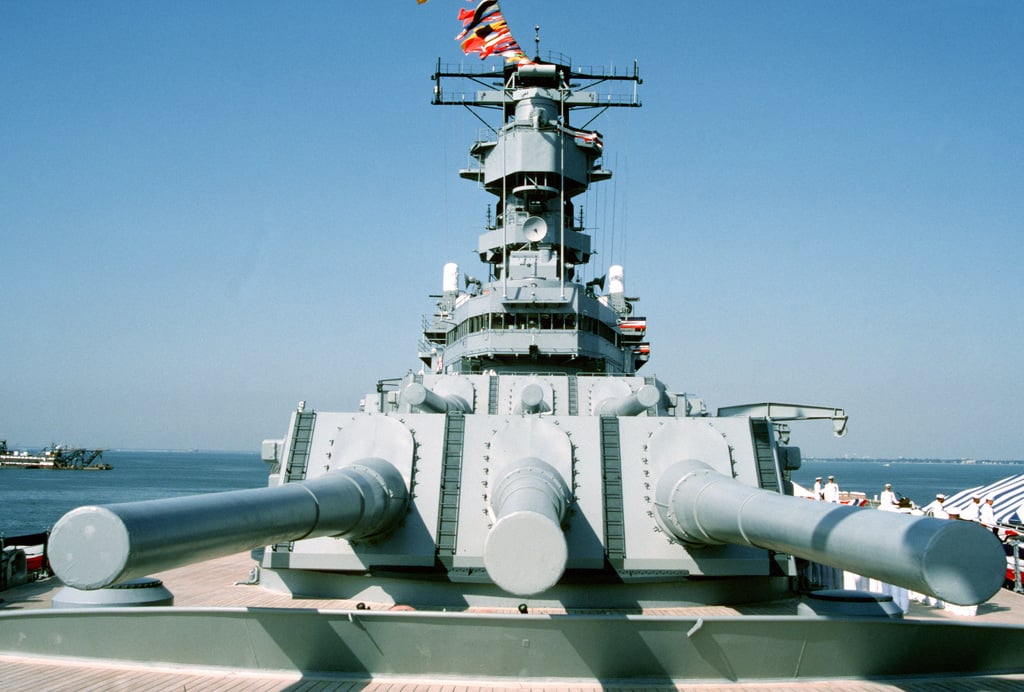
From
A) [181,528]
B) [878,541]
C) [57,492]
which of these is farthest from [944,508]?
[57,492]

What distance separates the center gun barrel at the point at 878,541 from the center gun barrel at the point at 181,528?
8.78 feet

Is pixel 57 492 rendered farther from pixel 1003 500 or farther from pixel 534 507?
pixel 534 507

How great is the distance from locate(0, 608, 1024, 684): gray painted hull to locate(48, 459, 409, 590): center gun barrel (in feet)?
2.65

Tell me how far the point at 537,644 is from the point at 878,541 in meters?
2.71

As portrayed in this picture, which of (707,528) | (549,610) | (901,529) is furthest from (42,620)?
(901,529)

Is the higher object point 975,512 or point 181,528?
point 975,512

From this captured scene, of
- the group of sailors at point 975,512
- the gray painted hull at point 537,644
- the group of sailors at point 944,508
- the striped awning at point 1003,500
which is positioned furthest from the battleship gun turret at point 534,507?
the striped awning at point 1003,500

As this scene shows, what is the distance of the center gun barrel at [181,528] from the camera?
3.24 metres

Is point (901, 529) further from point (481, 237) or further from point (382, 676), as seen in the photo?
point (481, 237)

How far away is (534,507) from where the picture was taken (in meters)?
4.72

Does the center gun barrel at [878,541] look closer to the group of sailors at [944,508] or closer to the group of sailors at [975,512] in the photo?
the group of sailors at [975,512]

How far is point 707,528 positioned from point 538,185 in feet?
36.6

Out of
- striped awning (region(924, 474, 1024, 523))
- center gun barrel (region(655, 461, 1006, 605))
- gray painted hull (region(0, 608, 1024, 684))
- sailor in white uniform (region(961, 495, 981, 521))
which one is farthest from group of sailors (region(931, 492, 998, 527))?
center gun barrel (region(655, 461, 1006, 605))

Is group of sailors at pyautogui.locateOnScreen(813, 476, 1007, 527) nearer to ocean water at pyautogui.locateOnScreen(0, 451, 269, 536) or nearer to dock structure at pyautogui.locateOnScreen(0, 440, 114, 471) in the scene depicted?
ocean water at pyautogui.locateOnScreen(0, 451, 269, 536)
